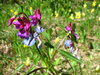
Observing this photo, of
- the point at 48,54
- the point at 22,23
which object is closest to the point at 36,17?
the point at 22,23

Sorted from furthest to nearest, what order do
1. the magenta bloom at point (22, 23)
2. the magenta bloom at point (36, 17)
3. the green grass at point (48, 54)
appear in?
1. the green grass at point (48, 54)
2. the magenta bloom at point (36, 17)
3. the magenta bloom at point (22, 23)

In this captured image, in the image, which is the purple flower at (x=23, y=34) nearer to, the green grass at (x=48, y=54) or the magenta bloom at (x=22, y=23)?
the magenta bloom at (x=22, y=23)

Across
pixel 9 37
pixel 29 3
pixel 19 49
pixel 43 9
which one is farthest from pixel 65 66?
pixel 29 3

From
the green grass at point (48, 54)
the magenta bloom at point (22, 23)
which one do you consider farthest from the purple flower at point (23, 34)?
the green grass at point (48, 54)

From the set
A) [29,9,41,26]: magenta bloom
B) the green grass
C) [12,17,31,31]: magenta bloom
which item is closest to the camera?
[12,17,31,31]: magenta bloom

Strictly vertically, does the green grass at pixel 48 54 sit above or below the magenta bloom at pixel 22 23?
below

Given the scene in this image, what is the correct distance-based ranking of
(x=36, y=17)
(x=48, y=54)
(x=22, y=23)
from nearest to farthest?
(x=22, y=23)
(x=36, y=17)
(x=48, y=54)

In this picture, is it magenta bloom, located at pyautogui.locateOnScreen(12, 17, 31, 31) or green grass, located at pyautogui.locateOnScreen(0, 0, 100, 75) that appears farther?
green grass, located at pyautogui.locateOnScreen(0, 0, 100, 75)

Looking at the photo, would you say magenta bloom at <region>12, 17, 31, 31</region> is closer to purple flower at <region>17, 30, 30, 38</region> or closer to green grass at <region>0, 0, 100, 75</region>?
purple flower at <region>17, 30, 30, 38</region>

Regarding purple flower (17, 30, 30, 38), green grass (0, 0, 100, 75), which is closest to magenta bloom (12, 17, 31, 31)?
purple flower (17, 30, 30, 38)

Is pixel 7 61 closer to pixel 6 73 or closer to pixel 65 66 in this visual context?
pixel 6 73

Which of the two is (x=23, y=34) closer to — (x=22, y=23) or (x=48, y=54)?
(x=22, y=23)
